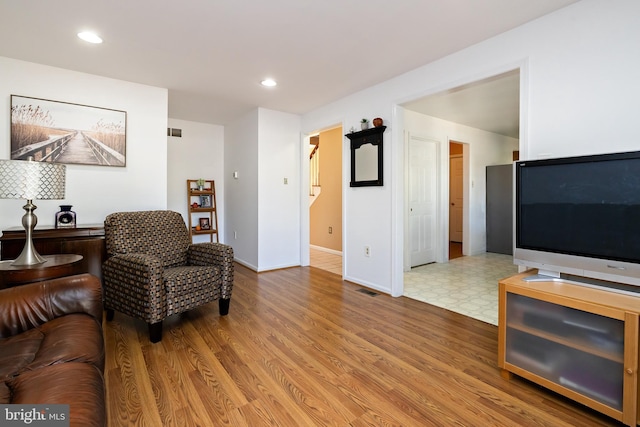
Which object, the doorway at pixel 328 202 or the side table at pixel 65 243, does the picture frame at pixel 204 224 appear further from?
the side table at pixel 65 243

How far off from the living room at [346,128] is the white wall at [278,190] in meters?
0.02

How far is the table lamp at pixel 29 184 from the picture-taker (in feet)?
6.04

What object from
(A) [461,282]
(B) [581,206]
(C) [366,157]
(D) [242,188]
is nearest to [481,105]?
(C) [366,157]

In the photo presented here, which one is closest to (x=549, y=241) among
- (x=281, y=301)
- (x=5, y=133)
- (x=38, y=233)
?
(x=281, y=301)

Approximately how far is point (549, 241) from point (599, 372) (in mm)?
686

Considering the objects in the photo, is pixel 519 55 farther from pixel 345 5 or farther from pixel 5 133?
pixel 5 133

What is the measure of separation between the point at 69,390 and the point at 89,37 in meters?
2.61

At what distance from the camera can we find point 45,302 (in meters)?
1.50

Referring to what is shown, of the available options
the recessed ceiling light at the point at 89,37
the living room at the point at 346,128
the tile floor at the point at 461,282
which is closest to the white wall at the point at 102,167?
the living room at the point at 346,128

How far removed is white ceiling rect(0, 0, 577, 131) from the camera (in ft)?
6.56

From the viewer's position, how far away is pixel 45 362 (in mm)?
1128

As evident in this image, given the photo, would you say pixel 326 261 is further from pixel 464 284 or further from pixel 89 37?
pixel 89 37

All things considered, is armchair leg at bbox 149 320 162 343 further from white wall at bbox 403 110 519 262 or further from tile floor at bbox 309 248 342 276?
white wall at bbox 403 110 519 262

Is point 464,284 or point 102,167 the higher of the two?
point 102,167
